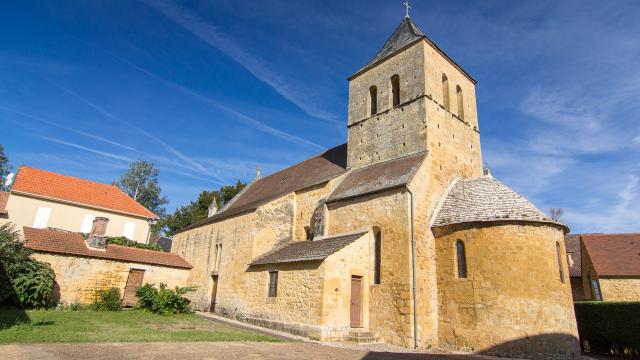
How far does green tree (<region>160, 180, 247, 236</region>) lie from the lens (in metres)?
39.9

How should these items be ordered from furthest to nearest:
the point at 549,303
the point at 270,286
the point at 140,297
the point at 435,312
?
the point at 140,297 → the point at 270,286 → the point at 435,312 → the point at 549,303

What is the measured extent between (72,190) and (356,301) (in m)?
23.5

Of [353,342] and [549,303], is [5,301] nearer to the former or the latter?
[353,342]

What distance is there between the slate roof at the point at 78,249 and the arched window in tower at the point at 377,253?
13.2m

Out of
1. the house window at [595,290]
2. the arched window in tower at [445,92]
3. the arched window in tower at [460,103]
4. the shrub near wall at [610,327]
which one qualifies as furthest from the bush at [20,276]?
the house window at [595,290]

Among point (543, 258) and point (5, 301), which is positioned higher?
point (543, 258)

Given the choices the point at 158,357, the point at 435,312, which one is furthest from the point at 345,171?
the point at 158,357

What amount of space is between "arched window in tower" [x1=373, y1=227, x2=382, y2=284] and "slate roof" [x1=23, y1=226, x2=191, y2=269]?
13168mm

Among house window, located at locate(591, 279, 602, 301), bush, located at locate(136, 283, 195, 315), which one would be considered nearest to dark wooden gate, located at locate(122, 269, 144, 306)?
bush, located at locate(136, 283, 195, 315)

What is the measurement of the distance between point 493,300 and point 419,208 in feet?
13.2

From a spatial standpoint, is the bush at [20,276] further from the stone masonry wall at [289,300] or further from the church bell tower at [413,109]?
the church bell tower at [413,109]

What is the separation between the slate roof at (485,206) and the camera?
44.0 feet

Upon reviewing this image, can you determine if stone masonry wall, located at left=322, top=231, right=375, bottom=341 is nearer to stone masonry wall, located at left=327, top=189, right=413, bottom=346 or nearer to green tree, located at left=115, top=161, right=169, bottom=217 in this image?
stone masonry wall, located at left=327, top=189, right=413, bottom=346

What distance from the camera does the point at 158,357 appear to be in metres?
7.82
